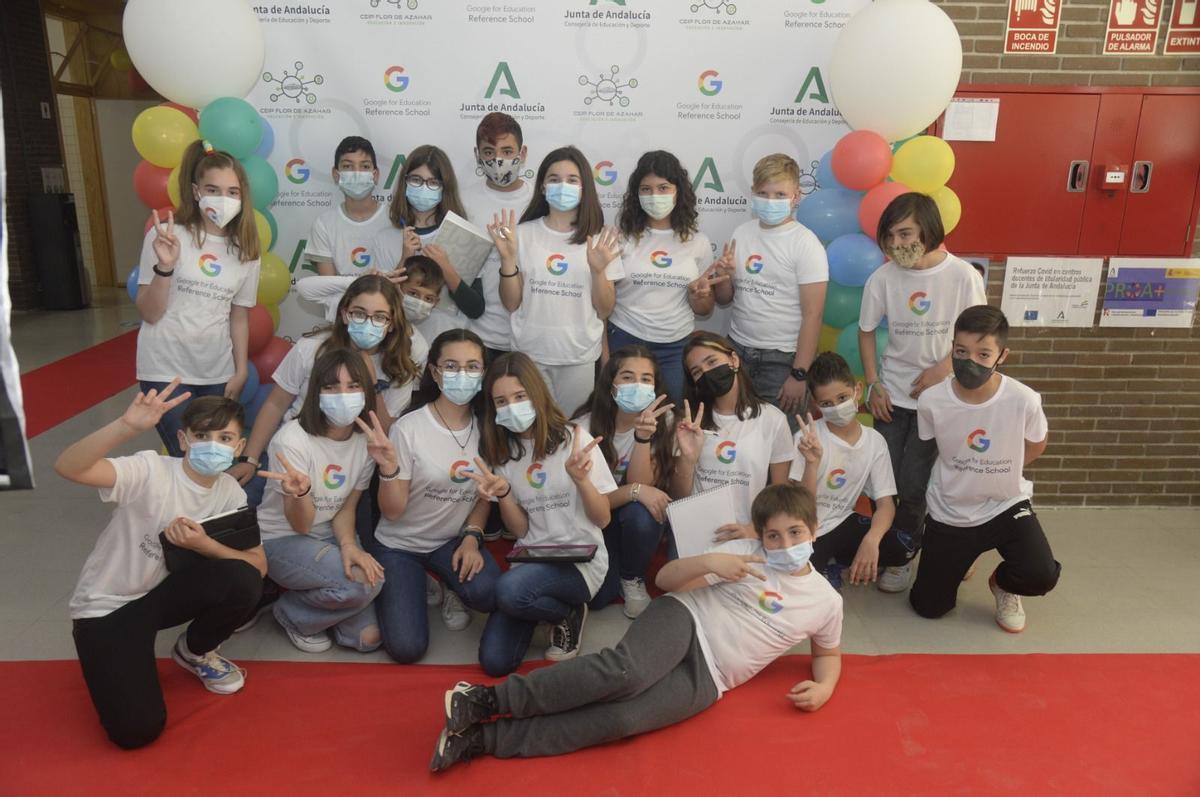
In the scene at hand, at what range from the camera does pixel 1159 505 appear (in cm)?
461

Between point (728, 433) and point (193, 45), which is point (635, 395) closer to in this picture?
point (728, 433)

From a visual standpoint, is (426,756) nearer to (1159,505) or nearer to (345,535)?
(345,535)

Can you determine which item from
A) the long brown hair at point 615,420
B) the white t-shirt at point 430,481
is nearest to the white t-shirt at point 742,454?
the long brown hair at point 615,420

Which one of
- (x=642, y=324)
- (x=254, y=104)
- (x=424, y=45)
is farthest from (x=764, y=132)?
(x=254, y=104)

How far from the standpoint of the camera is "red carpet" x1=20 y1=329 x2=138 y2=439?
18.9ft

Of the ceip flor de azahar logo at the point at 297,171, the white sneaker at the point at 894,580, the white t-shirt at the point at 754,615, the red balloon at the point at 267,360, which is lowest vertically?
the white sneaker at the point at 894,580

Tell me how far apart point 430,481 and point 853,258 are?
207 cm

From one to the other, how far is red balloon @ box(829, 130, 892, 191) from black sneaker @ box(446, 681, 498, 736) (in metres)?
2.63

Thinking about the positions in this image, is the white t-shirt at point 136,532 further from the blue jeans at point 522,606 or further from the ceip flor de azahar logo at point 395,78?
the ceip flor de azahar logo at point 395,78

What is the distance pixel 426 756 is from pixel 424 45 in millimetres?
3313

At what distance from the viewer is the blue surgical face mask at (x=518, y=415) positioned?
9.68 ft

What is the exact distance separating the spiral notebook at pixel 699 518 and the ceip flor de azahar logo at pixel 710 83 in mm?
2347

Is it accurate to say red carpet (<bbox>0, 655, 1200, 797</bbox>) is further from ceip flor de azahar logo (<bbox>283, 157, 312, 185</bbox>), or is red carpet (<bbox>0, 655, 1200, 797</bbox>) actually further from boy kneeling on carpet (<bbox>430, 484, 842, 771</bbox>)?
ceip flor de azahar logo (<bbox>283, 157, 312, 185</bbox>)

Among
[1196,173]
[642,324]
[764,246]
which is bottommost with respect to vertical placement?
[642,324]
